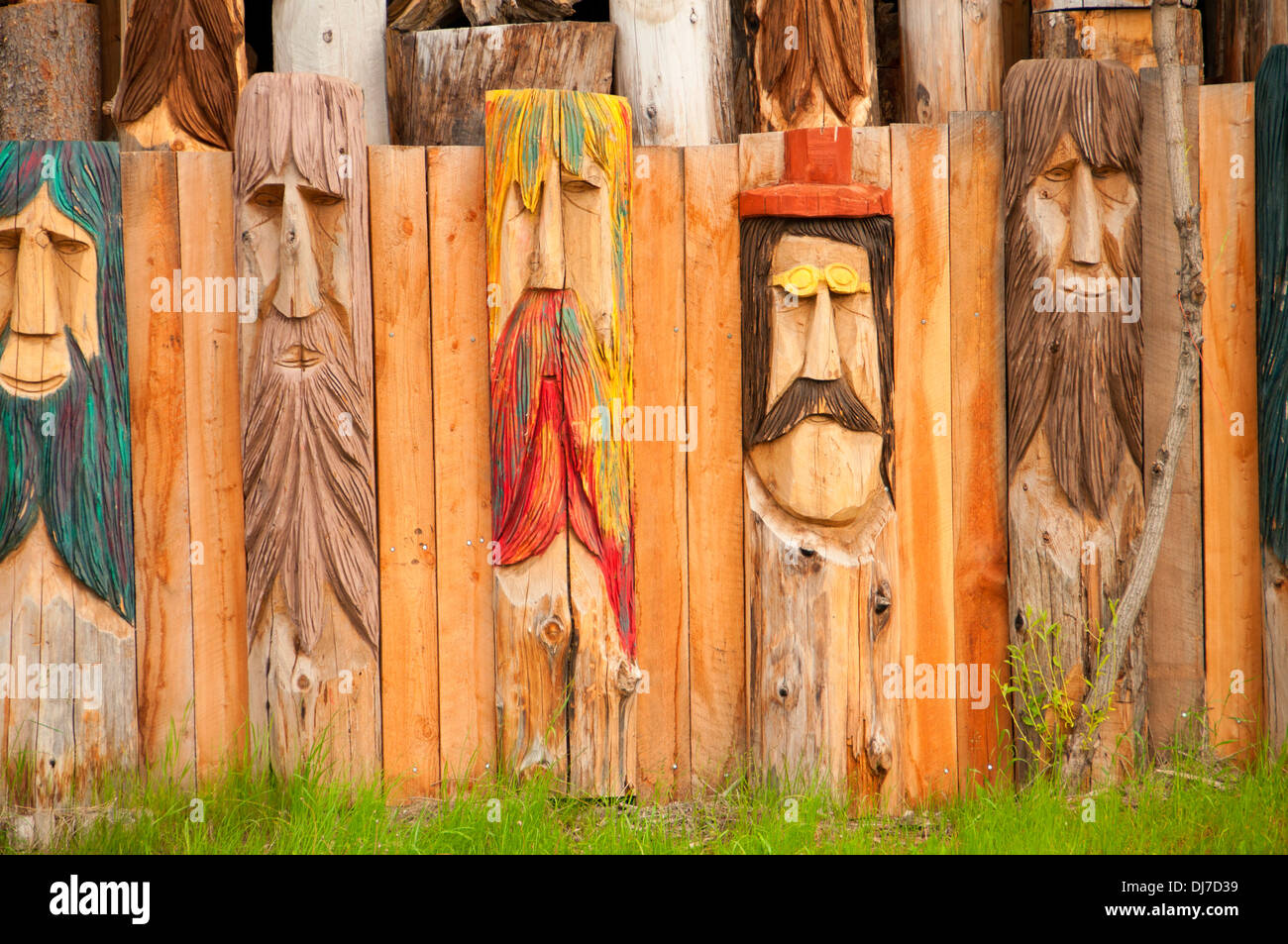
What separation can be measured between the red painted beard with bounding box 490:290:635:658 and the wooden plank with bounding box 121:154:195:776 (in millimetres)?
1162

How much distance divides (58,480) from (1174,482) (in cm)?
378

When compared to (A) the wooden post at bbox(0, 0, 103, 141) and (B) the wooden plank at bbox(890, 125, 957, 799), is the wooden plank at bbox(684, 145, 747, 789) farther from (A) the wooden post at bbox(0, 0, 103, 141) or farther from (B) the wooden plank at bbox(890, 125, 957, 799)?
(A) the wooden post at bbox(0, 0, 103, 141)

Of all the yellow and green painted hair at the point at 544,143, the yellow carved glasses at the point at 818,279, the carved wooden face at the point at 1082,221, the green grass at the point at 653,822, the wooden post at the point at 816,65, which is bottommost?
the green grass at the point at 653,822

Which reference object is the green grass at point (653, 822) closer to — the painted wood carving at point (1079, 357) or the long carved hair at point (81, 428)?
the painted wood carving at point (1079, 357)

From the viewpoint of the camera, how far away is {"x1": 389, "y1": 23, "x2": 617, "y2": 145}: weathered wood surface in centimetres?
385

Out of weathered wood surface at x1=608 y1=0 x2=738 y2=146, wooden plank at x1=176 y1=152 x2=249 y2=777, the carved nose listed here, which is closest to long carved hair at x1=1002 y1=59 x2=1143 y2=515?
the carved nose

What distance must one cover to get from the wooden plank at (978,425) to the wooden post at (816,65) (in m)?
0.44


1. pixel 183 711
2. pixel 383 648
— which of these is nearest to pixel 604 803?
pixel 383 648

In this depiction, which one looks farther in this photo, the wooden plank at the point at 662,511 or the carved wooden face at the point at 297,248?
the wooden plank at the point at 662,511

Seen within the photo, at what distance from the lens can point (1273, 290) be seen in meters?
3.42

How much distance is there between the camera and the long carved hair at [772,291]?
11.2 ft

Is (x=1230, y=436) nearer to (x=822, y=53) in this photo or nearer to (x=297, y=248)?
(x=822, y=53)

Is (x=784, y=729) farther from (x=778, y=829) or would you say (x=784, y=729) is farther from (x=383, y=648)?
(x=383, y=648)

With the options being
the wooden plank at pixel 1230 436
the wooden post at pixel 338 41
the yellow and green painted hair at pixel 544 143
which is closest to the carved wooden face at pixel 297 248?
the yellow and green painted hair at pixel 544 143
